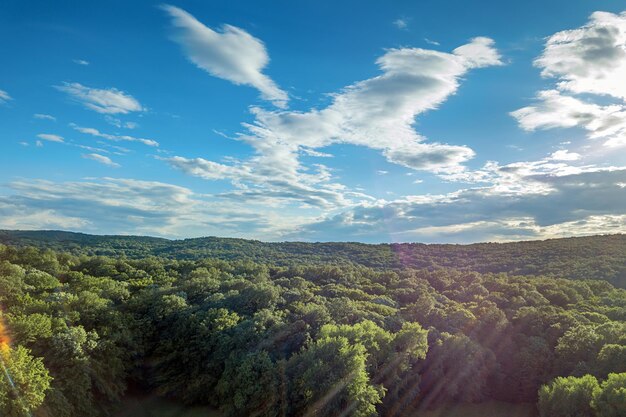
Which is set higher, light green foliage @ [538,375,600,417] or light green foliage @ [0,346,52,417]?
light green foliage @ [0,346,52,417]

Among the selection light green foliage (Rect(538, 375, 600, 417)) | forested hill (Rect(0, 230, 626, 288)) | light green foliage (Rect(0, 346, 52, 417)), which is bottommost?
light green foliage (Rect(538, 375, 600, 417))

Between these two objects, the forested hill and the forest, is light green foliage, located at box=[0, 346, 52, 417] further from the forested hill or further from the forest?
the forested hill

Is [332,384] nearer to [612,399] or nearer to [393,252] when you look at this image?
[612,399]

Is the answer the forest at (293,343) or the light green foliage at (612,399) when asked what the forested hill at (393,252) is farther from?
the light green foliage at (612,399)

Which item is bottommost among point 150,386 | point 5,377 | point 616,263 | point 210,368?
point 150,386

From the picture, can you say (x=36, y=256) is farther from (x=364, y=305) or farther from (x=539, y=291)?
(x=539, y=291)

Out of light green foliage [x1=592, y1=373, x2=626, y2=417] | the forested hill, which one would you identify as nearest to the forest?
light green foliage [x1=592, y1=373, x2=626, y2=417]

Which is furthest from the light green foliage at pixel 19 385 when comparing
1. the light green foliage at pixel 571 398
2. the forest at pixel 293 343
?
the light green foliage at pixel 571 398

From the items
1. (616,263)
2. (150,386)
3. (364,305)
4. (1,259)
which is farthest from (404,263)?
(1,259)
